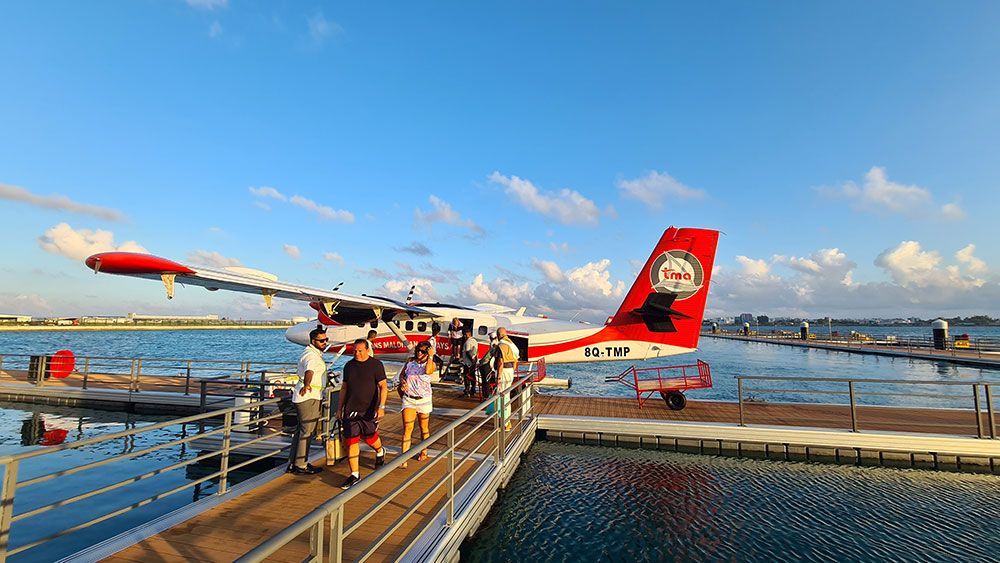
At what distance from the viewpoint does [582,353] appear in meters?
17.3

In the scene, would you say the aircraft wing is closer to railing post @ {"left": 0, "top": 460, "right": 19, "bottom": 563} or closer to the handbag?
the handbag

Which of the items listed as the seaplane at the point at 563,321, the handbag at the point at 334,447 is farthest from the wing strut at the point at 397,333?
the handbag at the point at 334,447

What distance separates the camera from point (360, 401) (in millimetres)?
7184

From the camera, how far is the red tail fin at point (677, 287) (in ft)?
51.7

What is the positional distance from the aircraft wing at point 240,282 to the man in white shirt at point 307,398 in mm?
3720

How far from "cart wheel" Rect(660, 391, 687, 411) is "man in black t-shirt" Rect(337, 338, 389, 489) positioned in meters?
10.5

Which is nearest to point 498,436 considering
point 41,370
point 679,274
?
point 679,274

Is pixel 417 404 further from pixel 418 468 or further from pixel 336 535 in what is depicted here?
pixel 336 535

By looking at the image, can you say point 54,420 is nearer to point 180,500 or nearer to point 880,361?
point 180,500

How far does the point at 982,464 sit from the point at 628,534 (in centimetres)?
990

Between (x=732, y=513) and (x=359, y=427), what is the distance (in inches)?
281

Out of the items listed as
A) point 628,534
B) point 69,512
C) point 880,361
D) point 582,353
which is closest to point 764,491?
point 628,534

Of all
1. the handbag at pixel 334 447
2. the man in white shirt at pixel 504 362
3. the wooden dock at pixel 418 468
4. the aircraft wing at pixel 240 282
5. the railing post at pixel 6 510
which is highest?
the aircraft wing at pixel 240 282

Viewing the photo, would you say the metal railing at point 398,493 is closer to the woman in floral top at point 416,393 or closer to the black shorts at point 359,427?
the woman in floral top at point 416,393
